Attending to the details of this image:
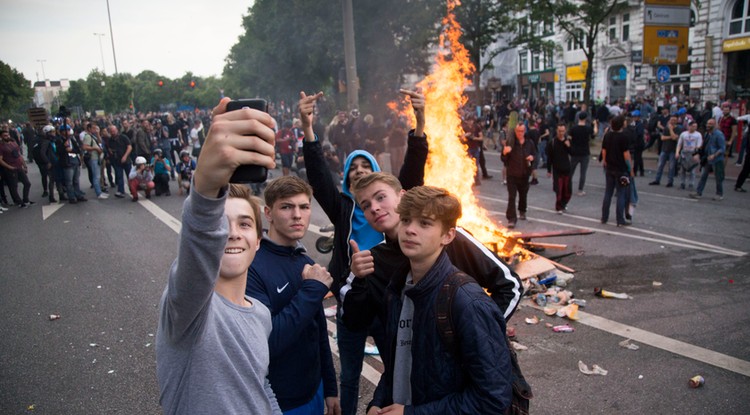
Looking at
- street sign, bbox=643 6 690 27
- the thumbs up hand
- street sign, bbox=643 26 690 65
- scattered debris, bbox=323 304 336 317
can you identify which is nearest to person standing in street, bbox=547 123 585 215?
scattered debris, bbox=323 304 336 317

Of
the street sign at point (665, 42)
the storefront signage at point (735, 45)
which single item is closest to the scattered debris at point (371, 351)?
the street sign at point (665, 42)

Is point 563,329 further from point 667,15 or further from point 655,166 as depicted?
point 667,15

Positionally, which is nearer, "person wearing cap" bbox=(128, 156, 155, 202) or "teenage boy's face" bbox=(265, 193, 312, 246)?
"teenage boy's face" bbox=(265, 193, 312, 246)

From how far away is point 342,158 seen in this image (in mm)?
18078

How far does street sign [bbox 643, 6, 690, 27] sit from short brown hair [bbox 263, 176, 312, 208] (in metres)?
20.3

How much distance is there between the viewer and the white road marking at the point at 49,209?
1251cm

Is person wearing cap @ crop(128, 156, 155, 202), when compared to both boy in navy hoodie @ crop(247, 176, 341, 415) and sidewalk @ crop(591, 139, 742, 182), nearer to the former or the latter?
boy in navy hoodie @ crop(247, 176, 341, 415)

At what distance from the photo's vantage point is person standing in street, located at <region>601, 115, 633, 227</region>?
9516mm

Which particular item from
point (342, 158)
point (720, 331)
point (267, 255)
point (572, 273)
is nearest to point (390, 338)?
point (267, 255)

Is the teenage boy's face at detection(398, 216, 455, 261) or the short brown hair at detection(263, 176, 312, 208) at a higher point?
the short brown hair at detection(263, 176, 312, 208)

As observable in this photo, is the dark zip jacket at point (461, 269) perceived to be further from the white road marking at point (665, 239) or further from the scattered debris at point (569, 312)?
the white road marking at point (665, 239)

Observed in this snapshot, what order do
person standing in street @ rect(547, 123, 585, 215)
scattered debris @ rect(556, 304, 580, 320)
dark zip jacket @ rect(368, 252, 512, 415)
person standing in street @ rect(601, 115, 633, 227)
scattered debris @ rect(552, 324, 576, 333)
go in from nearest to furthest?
1. dark zip jacket @ rect(368, 252, 512, 415)
2. scattered debris @ rect(552, 324, 576, 333)
3. scattered debris @ rect(556, 304, 580, 320)
4. person standing in street @ rect(601, 115, 633, 227)
5. person standing in street @ rect(547, 123, 585, 215)

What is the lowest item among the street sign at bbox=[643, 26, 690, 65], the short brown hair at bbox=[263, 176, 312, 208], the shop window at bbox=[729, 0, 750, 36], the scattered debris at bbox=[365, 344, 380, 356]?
the scattered debris at bbox=[365, 344, 380, 356]

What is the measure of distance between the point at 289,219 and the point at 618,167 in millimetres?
8531
